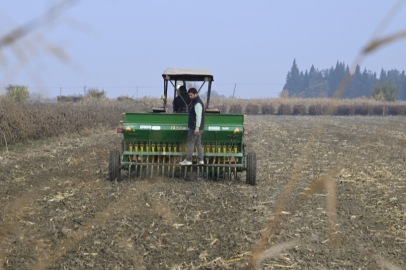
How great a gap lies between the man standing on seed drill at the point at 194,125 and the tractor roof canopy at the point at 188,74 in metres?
1.56

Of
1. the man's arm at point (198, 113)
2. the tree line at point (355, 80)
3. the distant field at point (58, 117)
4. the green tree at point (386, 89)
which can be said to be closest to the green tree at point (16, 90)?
the distant field at point (58, 117)

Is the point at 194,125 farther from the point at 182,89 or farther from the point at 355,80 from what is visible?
the point at 355,80

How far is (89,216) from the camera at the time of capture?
7.51 meters

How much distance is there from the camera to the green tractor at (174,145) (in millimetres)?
10445

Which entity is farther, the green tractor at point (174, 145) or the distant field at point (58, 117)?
the green tractor at point (174, 145)

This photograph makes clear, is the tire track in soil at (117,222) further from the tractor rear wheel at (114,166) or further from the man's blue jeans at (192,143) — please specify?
the man's blue jeans at (192,143)

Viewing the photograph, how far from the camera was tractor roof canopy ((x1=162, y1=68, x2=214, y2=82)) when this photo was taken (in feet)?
38.0

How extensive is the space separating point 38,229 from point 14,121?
37.4ft

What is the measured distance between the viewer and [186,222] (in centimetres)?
718

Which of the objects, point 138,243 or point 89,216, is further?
point 89,216

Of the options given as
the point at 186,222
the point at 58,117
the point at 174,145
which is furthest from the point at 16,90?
the point at 58,117

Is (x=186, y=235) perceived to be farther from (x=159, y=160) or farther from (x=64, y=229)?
(x=159, y=160)

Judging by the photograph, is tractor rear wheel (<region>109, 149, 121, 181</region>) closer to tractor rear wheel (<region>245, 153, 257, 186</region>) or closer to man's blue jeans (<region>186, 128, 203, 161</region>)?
man's blue jeans (<region>186, 128, 203, 161</region>)

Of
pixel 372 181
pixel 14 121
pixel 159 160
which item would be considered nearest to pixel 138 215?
pixel 159 160
